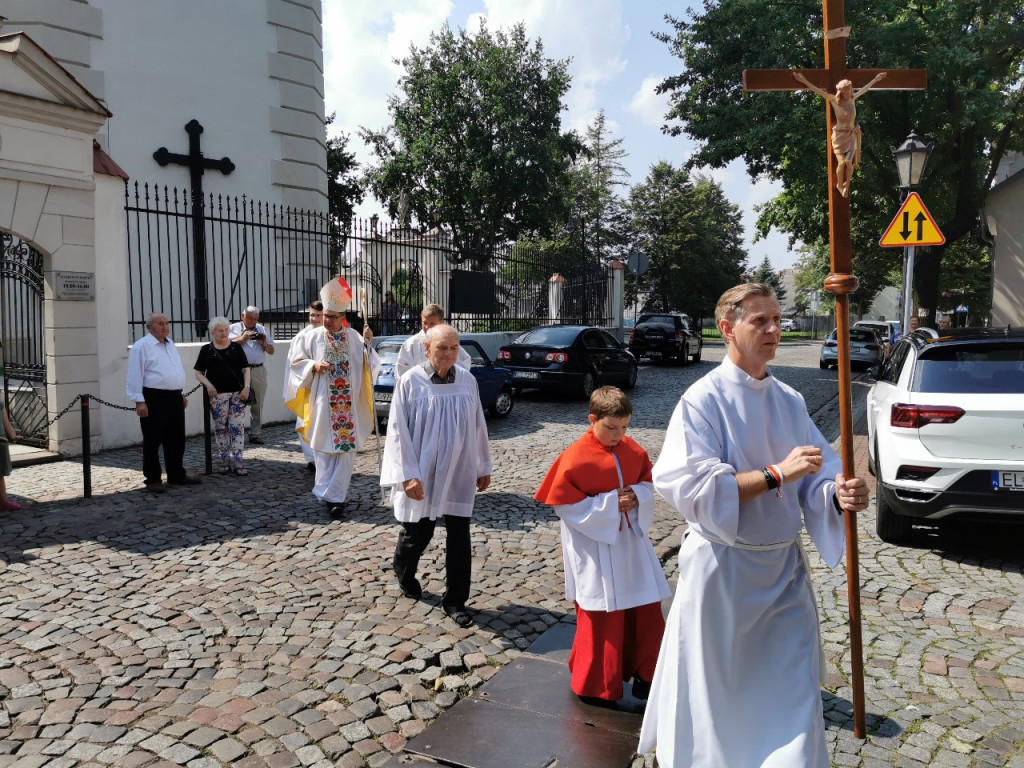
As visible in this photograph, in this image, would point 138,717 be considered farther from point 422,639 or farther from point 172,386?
point 172,386

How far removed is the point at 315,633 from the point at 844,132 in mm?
3618

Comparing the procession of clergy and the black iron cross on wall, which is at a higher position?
the black iron cross on wall

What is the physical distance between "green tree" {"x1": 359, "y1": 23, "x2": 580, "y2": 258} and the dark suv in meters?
10.1

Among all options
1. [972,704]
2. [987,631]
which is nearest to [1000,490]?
[987,631]

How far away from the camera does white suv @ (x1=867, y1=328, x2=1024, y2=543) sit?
5.59 metres

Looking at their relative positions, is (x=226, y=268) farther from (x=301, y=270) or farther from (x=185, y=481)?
(x=185, y=481)

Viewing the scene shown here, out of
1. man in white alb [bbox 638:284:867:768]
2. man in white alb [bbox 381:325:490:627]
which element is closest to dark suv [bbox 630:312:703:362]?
man in white alb [bbox 381:325:490:627]

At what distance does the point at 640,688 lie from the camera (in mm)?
3844

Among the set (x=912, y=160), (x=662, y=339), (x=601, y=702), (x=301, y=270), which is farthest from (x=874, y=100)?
(x=601, y=702)

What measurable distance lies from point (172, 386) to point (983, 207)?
20.9 meters

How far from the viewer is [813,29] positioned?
18531 millimetres

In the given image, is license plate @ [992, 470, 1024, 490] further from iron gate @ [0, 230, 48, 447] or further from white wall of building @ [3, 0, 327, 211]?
white wall of building @ [3, 0, 327, 211]

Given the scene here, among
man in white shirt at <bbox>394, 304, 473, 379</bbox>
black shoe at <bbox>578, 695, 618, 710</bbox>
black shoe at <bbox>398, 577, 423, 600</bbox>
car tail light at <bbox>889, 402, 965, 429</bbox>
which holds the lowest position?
black shoe at <bbox>578, 695, 618, 710</bbox>

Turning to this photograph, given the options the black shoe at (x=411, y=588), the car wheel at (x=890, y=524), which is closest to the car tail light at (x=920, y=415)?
the car wheel at (x=890, y=524)
